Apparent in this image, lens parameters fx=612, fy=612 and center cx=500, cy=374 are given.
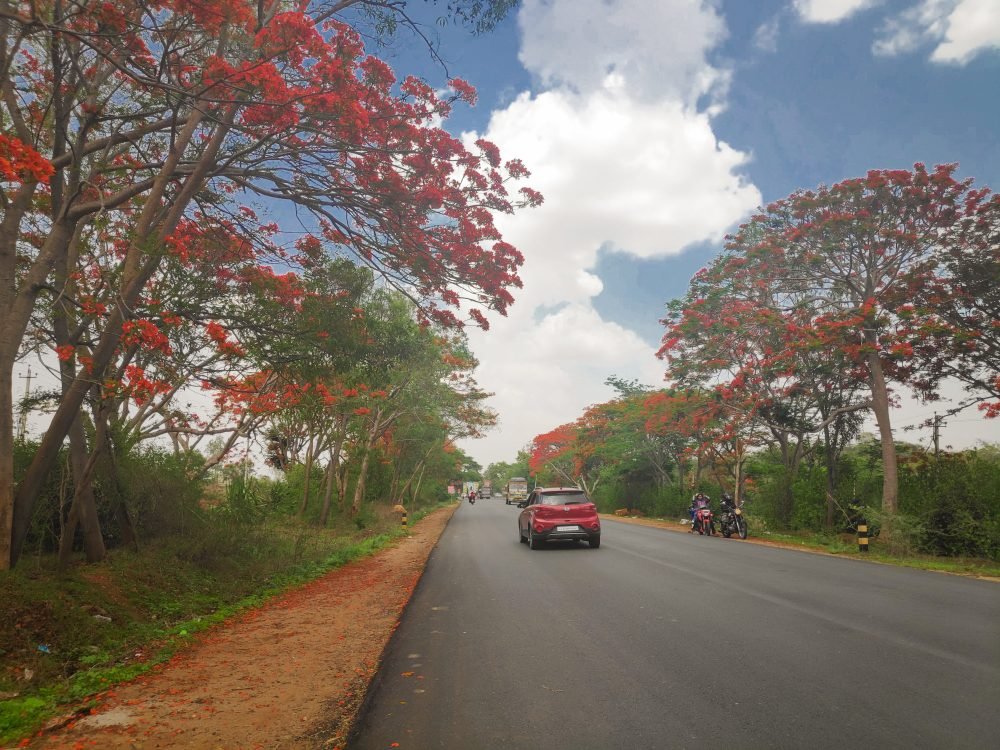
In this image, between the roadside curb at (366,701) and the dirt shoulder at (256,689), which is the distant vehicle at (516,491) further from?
the roadside curb at (366,701)

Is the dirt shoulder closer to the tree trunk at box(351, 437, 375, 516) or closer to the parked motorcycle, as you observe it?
the parked motorcycle

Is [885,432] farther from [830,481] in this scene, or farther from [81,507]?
[81,507]

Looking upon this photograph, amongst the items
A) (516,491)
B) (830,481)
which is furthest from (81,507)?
(516,491)

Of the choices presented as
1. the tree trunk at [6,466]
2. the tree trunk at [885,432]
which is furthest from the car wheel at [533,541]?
the tree trunk at [6,466]

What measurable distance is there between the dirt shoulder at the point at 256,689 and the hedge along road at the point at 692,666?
308 millimetres

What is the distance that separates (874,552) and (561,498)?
26.2ft

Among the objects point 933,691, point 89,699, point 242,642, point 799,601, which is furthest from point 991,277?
point 89,699

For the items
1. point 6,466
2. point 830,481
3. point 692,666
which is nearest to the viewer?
point 692,666

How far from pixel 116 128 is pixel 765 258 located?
57.1 ft

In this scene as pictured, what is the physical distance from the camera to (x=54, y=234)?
289 inches

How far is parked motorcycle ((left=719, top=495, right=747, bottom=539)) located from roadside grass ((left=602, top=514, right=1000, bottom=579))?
44cm

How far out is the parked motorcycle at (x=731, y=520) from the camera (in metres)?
20.4

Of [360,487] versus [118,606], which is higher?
[360,487]

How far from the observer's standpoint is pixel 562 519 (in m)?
15.2
